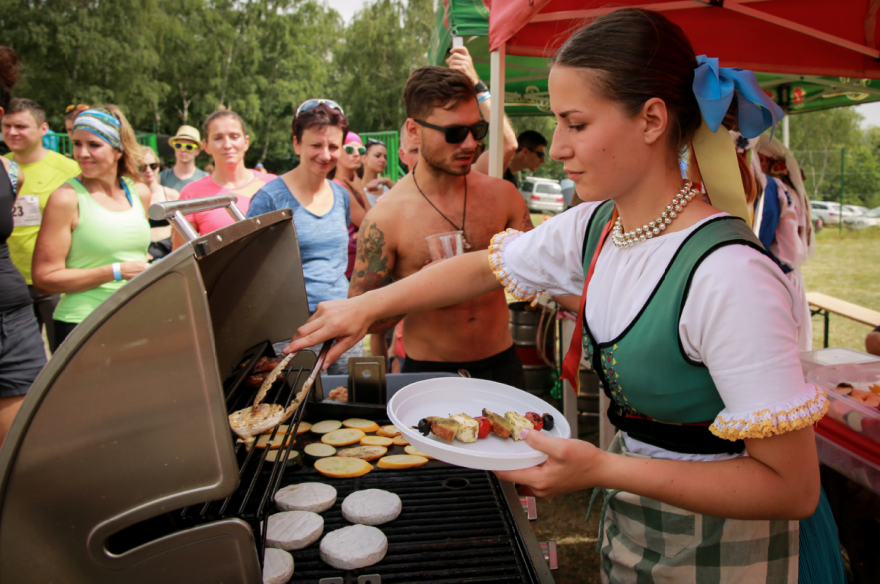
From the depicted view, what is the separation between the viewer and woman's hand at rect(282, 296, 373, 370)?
1589 millimetres

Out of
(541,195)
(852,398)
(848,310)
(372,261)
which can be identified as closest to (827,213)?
(541,195)

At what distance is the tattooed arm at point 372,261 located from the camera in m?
2.70

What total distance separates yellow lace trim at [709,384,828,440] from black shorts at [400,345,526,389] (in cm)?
177

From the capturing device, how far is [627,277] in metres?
1.27

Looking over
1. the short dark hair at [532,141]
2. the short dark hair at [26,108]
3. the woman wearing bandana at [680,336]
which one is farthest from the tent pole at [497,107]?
the short dark hair at [26,108]

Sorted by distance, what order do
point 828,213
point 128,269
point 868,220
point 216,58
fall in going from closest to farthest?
point 128,269 < point 868,220 < point 828,213 < point 216,58

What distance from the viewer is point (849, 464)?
81.4 inches

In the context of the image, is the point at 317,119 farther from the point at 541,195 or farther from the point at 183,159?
the point at 541,195

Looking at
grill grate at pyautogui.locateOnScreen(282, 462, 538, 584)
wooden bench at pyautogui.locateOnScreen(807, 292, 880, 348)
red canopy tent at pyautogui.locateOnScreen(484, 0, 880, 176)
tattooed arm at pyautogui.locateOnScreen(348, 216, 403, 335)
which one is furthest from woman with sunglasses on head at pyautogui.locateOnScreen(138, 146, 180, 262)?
wooden bench at pyautogui.locateOnScreen(807, 292, 880, 348)

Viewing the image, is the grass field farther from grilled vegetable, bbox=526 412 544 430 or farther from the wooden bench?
grilled vegetable, bbox=526 412 544 430

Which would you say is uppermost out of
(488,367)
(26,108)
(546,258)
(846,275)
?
(26,108)

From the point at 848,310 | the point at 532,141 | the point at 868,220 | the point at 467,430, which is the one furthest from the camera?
the point at 868,220

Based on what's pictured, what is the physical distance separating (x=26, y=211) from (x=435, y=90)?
352 centimetres

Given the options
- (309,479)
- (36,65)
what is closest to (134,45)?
(36,65)
